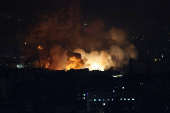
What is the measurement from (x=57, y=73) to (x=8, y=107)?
27.0 ft

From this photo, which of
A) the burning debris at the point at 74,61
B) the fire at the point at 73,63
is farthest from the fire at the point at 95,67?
the fire at the point at 73,63

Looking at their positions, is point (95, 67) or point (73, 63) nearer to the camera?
point (73, 63)

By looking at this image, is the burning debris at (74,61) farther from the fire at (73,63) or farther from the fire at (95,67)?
the fire at (95,67)

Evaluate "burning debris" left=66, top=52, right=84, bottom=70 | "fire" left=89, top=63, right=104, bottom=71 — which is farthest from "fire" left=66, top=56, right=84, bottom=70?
"fire" left=89, top=63, right=104, bottom=71

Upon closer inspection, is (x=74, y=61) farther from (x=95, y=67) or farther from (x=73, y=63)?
(x=95, y=67)

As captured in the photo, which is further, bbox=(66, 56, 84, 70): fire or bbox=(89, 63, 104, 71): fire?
bbox=(89, 63, 104, 71): fire

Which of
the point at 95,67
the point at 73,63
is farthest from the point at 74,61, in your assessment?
the point at 95,67

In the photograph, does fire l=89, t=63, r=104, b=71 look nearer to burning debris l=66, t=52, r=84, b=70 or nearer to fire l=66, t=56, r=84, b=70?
burning debris l=66, t=52, r=84, b=70

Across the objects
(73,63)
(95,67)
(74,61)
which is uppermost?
(74,61)

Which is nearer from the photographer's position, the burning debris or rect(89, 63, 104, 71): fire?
the burning debris

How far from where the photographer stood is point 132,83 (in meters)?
25.9

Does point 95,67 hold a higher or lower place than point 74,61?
lower

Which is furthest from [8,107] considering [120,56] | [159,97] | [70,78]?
[120,56]

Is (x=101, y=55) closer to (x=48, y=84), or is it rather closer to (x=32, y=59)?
(x=32, y=59)
